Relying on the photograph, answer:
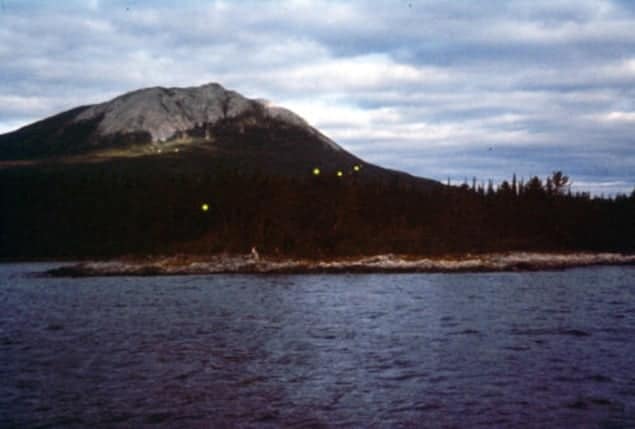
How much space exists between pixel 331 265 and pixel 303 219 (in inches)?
1412

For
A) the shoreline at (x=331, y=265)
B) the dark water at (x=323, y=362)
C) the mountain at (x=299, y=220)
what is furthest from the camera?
the mountain at (x=299, y=220)

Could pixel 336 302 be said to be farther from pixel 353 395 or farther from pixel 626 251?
pixel 626 251

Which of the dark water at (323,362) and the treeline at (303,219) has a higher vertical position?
the treeline at (303,219)

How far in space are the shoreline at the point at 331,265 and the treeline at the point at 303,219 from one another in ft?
39.3

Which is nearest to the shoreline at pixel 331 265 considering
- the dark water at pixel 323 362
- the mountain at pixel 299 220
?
the mountain at pixel 299 220

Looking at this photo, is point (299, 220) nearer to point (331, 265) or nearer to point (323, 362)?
point (331, 265)

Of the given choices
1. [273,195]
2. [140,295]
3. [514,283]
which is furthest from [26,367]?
[273,195]

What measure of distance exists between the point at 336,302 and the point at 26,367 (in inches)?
1200

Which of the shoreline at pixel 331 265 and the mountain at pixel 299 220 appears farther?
the mountain at pixel 299 220

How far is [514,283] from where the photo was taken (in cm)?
7675

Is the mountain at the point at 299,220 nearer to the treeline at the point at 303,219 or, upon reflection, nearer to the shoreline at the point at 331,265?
the treeline at the point at 303,219

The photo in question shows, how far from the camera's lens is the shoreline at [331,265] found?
339 ft

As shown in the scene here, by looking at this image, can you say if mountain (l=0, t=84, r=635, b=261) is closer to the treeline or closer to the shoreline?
the treeline

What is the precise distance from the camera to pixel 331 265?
4247 inches
